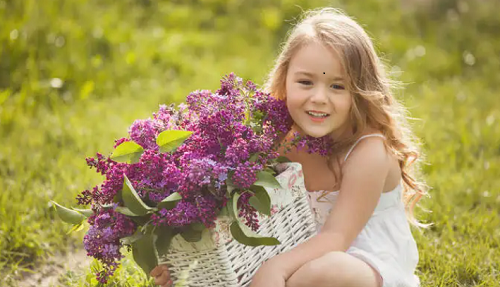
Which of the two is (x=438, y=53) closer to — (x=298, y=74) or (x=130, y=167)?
(x=298, y=74)

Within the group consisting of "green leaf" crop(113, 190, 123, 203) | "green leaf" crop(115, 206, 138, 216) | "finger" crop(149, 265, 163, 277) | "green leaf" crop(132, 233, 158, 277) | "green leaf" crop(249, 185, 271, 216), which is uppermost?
"green leaf" crop(113, 190, 123, 203)

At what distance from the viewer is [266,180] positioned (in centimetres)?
178

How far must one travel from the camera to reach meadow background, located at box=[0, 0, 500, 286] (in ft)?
9.16

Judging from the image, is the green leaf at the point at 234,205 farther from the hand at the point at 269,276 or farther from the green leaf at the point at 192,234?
the hand at the point at 269,276

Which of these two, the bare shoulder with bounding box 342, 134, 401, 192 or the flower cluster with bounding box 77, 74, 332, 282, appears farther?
the bare shoulder with bounding box 342, 134, 401, 192

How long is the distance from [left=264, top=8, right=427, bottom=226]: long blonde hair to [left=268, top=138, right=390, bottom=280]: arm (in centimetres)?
11

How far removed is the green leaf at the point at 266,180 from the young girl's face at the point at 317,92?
1.37 ft

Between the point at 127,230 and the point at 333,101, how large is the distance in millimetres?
851

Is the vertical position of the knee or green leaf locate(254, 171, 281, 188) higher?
green leaf locate(254, 171, 281, 188)

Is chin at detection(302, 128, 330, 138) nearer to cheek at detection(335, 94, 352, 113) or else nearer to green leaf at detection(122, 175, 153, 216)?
cheek at detection(335, 94, 352, 113)

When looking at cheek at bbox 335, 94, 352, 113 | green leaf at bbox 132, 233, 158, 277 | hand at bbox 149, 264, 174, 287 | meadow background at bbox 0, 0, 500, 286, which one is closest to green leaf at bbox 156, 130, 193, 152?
green leaf at bbox 132, 233, 158, 277

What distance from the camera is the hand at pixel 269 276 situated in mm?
1884

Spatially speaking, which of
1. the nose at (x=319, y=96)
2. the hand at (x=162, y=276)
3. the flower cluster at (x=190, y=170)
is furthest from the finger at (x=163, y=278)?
the nose at (x=319, y=96)

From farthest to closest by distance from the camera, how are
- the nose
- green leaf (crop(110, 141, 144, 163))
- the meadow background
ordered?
the meadow background, the nose, green leaf (crop(110, 141, 144, 163))
